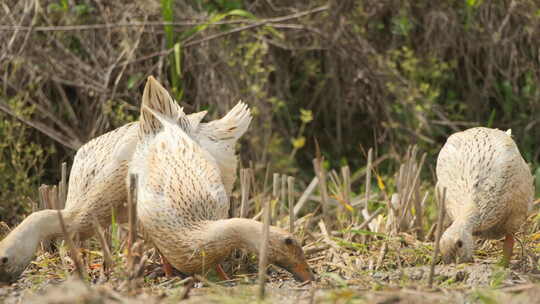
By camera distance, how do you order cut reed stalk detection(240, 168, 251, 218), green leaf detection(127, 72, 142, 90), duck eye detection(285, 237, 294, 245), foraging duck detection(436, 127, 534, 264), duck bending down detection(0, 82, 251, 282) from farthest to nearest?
1. green leaf detection(127, 72, 142, 90)
2. cut reed stalk detection(240, 168, 251, 218)
3. foraging duck detection(436, 127, 534, 264)
4. duck bending down detection(0, 82, 251, 282)
5. duck eye detection(285, 237, 294, 245)

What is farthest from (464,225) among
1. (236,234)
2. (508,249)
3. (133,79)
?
(133,79)

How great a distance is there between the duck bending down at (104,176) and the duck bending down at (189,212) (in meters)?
0.15

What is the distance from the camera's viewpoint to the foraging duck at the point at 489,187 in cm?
456

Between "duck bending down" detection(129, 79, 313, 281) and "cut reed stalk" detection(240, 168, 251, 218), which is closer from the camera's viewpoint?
"duck bending down" detection(129, 79, 313, 281)

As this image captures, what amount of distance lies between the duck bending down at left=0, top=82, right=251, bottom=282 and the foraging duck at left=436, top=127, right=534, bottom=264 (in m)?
1.43

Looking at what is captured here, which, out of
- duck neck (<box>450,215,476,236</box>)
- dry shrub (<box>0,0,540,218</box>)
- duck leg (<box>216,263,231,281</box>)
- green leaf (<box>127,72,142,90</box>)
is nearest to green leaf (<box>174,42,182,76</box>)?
dry shrub (<box>0,0,540,218</box>)

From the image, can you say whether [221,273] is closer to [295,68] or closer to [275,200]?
[275,200]

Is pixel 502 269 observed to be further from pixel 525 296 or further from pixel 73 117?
pixel 73 117

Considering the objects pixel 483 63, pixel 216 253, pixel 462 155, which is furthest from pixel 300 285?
pixel 483 63

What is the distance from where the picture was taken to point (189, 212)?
421cm

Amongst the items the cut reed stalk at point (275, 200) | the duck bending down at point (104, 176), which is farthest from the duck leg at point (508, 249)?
the duck bending down at point (104, 176)

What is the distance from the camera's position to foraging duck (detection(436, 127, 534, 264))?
456 centimetres

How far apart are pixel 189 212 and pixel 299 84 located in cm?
407

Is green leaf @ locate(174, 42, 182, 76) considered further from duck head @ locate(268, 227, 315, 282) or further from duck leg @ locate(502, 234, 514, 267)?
duck leg @ locate(502, 234, 514, 267)
